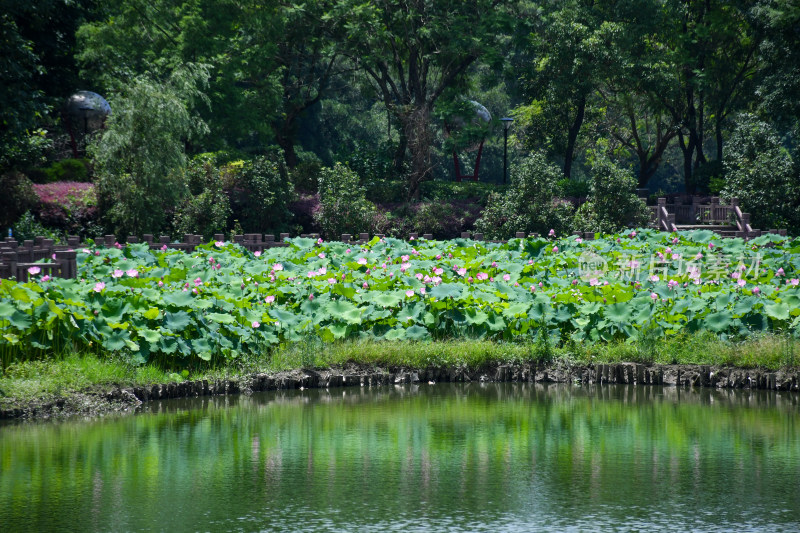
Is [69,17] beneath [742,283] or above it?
above

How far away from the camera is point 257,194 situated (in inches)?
1358

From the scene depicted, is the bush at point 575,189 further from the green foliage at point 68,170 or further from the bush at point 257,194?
the green foliage at point 68,170

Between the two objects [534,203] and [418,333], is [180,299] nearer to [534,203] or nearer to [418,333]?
[418,333]

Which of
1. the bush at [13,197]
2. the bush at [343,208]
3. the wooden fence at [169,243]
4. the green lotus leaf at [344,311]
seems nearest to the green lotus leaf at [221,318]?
the green lotus leaf at [344,311]

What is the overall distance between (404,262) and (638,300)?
15.3ft

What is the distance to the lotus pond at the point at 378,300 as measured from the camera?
13.1 metres

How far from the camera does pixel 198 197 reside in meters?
31.5

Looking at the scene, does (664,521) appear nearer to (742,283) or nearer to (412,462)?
(412,462)

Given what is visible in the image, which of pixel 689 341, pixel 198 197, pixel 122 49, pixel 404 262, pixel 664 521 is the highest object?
pixel 122 49

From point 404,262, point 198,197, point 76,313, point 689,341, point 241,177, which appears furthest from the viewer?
point 241,177

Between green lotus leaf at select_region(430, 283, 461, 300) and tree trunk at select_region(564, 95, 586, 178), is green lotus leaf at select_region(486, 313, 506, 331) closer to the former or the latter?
green lotus leaf at select_region(430, 283, 461, 300)

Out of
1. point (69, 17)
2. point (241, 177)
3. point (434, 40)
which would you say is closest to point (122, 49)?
point (69, 17)

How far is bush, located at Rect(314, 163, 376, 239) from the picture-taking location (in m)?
34.2

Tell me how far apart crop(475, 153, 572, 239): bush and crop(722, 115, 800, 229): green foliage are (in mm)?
6772
